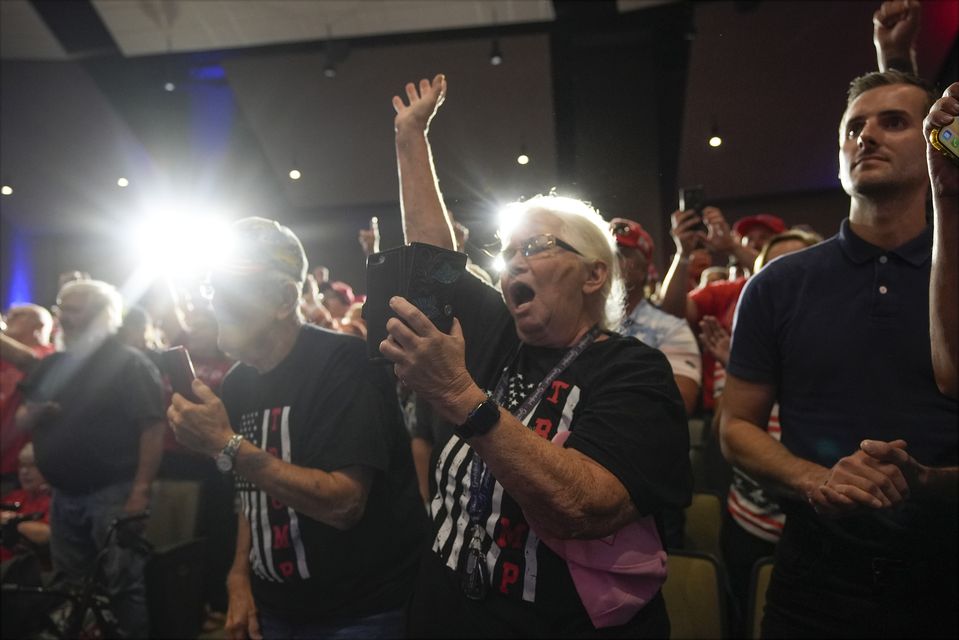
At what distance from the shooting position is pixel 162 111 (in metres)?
6.97

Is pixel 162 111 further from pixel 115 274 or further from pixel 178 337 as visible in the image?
pixel 178 337

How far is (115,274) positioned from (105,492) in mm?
7050

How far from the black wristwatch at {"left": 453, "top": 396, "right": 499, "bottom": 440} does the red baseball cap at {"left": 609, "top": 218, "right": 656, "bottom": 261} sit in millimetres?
1499

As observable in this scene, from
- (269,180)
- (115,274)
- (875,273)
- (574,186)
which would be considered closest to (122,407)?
(574,186)

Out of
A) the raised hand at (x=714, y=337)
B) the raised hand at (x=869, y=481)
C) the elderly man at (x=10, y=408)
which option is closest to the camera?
the raised hand at (x=869, y=481)

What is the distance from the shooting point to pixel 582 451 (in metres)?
0.98

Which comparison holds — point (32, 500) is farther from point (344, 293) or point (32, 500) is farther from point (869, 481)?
point (869, 481)

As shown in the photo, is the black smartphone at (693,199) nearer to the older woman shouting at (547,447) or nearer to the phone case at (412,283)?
the older woman shouting at (547,447)

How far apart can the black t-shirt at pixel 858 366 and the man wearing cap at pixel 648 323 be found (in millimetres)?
863

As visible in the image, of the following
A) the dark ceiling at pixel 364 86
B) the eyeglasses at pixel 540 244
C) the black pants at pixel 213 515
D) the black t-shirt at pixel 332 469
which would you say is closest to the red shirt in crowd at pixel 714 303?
the eyeglasses at pixel 540 244

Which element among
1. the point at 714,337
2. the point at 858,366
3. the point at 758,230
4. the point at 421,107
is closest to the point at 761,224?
the point at 758,230

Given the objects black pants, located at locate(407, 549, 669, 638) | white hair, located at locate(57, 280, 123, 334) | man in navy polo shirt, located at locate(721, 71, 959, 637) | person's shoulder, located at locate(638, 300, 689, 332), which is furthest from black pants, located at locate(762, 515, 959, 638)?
white hair, located at locate(57, 280, 123, 334)

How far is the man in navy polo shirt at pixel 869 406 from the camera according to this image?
46.1 inches

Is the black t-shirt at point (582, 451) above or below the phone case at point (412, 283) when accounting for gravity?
below
